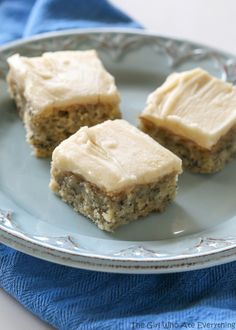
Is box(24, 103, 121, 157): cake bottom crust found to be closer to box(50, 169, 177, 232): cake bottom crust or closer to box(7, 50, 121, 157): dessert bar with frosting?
box(7, 50, 121, 157): dessert bar with frosting

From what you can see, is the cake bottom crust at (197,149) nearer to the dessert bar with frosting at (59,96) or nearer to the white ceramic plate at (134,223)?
the white ceramic plate at (134,223)

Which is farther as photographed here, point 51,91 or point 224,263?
point 51,91

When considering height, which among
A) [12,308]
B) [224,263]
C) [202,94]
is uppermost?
[202,94]

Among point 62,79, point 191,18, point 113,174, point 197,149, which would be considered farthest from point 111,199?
point 191,18

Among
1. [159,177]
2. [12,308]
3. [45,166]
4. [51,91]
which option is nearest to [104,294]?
[12,308]

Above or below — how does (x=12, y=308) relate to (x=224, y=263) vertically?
below

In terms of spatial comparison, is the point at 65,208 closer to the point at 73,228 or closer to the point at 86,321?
the point at 73,228
